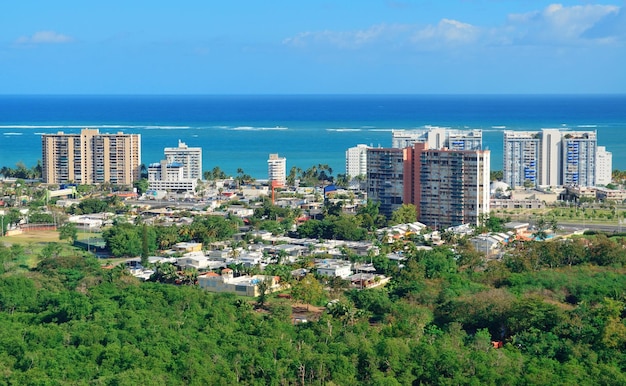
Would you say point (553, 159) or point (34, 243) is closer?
point (34, 243)

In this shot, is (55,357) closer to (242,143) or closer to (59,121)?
(242,143)

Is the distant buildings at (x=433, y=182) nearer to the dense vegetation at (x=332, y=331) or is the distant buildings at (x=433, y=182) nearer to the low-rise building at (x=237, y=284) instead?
the dense vegetation at (x=332, y=331)

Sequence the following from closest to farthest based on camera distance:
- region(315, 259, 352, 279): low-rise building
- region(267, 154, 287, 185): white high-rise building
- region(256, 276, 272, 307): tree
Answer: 1. region(256, 276, 272, 307): tree
2. region(315, 259, 352, 279): low-rise building
3. region(267, 154, 287, 185): white high-rise building

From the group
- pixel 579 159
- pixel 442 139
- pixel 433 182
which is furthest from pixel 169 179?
pixel 579 159

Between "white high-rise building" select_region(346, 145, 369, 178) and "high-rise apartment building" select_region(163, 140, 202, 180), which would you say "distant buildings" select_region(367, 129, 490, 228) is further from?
"high-rise apartment building" select_region(163, 140, 202, 180)

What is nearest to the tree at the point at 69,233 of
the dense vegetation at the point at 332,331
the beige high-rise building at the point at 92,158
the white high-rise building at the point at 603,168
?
the dense vegetation at the point at 332,331

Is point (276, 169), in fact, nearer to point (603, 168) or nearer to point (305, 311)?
point (603, 168)

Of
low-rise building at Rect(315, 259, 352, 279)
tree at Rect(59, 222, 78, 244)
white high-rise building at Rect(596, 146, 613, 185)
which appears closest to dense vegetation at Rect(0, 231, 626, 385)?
low-rise building at Rect(315, 259, 352, 279)
